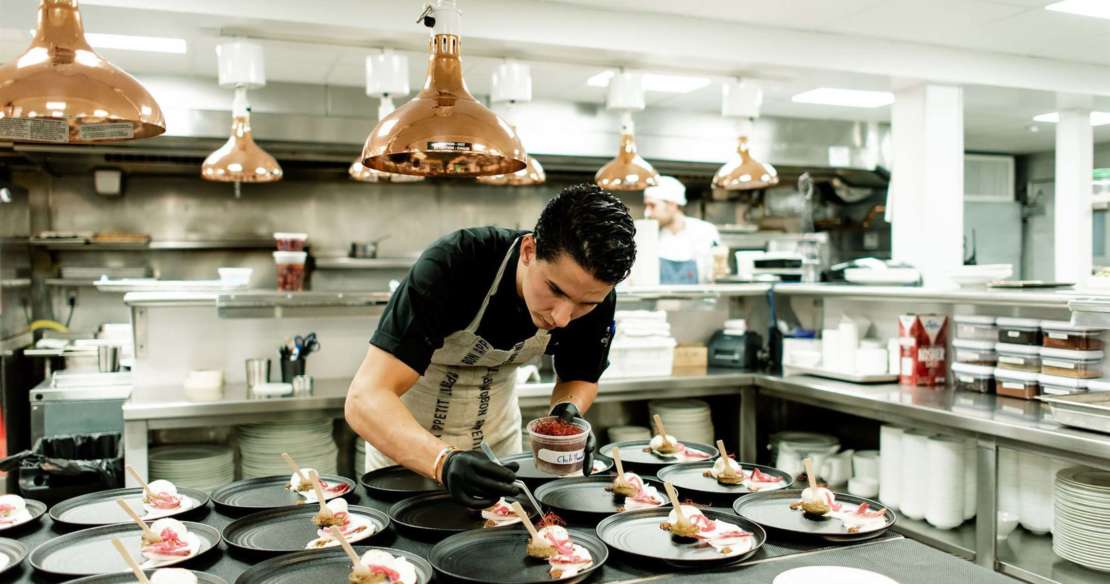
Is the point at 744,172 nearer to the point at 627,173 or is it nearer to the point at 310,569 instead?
the point at 627,173

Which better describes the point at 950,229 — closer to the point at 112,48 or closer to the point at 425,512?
the point at 425,512

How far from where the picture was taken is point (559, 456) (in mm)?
1828

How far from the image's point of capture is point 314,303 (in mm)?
3760

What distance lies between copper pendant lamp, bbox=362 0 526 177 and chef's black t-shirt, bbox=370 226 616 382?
0.82 feet

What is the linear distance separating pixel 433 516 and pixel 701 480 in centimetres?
78

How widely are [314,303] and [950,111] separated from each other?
177 inches

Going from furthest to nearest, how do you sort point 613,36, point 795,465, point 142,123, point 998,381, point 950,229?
1. point 950,229
2. point 613,36
3. point 795,465
4. point 998,381
5. point 142,123

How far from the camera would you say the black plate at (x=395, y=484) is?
2004mm

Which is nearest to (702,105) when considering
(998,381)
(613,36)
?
(613,36)

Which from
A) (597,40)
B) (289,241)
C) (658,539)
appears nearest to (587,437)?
(658,539)

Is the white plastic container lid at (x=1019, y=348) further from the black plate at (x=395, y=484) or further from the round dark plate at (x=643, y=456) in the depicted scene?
the black plate at (x=395, y=484)

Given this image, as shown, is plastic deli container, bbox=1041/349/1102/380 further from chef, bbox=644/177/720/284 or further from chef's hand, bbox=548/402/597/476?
chef, bbox=644/177/720/284

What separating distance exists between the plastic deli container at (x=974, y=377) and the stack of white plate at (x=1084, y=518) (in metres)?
0.76

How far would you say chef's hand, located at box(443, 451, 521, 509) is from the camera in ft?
5.42
